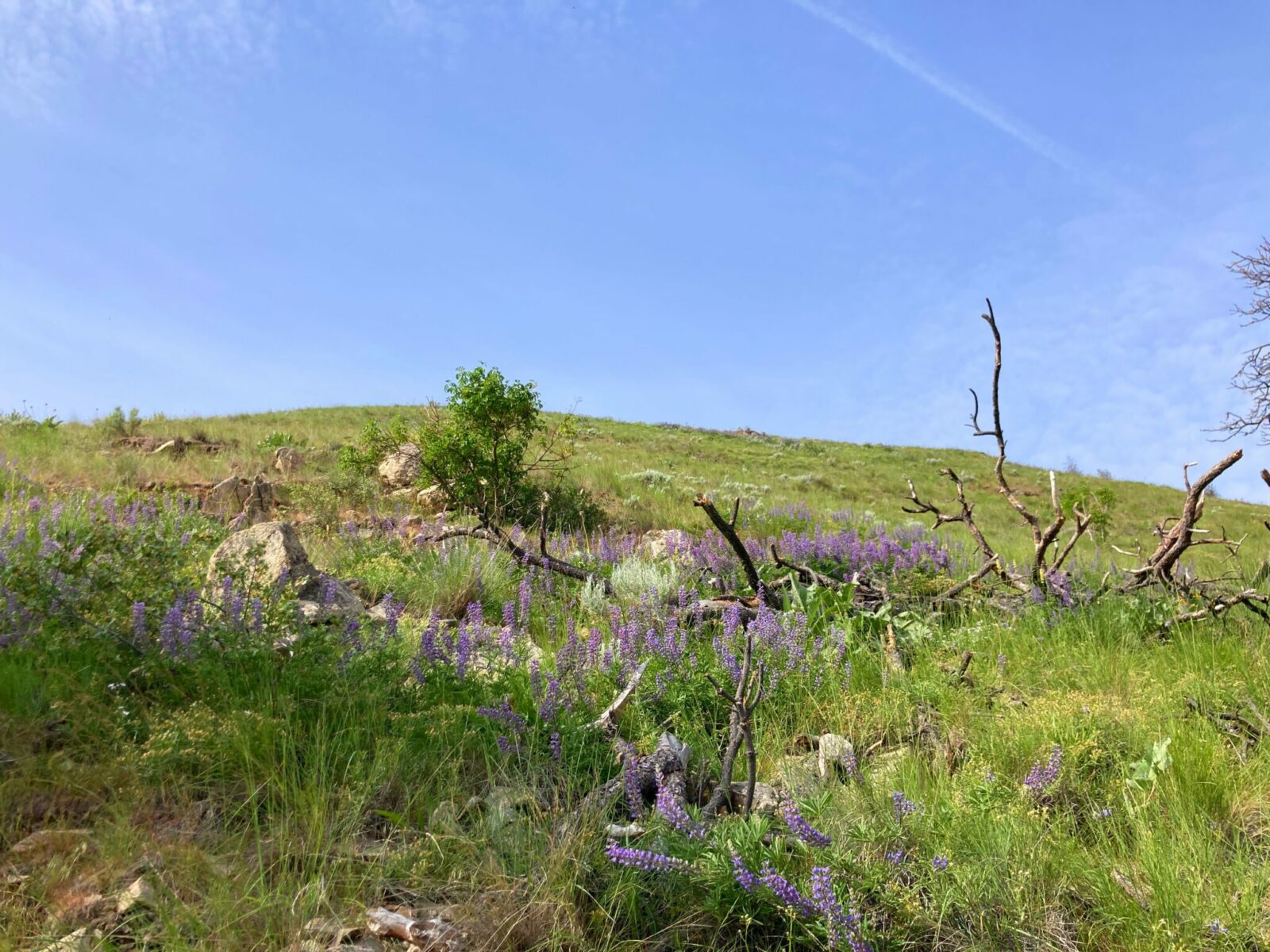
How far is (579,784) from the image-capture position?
2.92m

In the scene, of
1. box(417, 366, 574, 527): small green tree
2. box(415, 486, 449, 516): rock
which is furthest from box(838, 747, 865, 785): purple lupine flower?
box(415, 486, 449, 516): rock

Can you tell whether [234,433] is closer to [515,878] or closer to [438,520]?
[438,520]

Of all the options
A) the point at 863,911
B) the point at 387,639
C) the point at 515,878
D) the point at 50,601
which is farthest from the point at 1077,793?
the point at 50,601

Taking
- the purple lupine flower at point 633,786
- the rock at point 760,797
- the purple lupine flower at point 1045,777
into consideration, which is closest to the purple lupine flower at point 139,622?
the purple lupine flower at point 633,786

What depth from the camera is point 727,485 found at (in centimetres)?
1950

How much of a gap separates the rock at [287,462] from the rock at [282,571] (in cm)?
906

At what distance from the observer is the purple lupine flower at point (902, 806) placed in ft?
8.34

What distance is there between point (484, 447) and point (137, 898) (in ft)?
30.4

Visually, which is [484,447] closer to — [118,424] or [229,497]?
[229,497]

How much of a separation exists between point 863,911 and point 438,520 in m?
7.49

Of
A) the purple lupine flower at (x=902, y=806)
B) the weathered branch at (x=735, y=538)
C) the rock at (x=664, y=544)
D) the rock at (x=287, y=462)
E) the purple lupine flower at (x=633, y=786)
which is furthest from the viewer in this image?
the rock at (x=287, y=462)

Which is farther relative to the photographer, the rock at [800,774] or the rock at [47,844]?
the rock at [800,774]

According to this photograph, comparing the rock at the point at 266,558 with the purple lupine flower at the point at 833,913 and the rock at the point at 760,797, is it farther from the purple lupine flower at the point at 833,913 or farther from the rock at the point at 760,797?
Result: the purple lupine flower at the point at 833,913

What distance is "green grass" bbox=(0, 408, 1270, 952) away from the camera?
7.43ft
